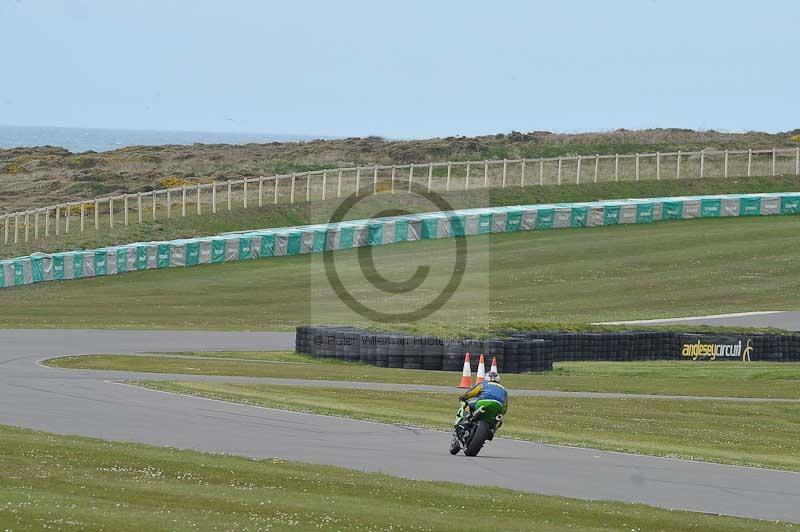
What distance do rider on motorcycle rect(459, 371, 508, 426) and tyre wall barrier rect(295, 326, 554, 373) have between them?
1192 centimetres

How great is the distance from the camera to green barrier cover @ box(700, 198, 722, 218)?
2724 inches

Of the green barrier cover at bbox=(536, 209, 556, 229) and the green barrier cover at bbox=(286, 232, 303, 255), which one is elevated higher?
the green barrier cover at bbox=(536, 209, 556, 229)

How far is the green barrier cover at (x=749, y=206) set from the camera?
69.8m

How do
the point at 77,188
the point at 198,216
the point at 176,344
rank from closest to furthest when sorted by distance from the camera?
the point at 176,344 < the point at 198,216 < the point at 77,188

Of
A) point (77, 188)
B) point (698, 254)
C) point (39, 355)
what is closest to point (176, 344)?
point (39, 355)

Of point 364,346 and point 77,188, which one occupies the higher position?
point 77,188

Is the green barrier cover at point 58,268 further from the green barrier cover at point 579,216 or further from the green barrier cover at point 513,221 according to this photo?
the green barrier cover at point 579,216

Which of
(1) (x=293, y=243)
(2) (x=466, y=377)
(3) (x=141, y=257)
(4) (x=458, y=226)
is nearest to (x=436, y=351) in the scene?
(2) (x=466, y=377)

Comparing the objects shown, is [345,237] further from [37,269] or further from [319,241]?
[37,269]

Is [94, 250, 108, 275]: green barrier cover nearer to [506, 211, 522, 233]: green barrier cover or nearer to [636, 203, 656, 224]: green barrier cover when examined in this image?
[506, 211, 522, 233]: green barrier cover

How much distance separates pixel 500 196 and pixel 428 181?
5.27 m

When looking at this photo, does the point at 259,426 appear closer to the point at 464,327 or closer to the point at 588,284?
the point at 464,327

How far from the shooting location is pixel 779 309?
154ft

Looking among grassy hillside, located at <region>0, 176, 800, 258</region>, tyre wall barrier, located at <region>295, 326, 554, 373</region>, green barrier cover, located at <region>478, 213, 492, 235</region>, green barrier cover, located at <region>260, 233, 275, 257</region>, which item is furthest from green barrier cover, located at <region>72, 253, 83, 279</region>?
tyre wall barrier, located at <region>295, 326, 554, 373</region>
